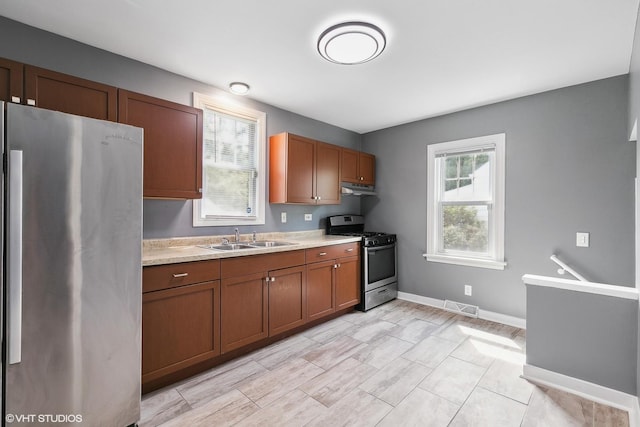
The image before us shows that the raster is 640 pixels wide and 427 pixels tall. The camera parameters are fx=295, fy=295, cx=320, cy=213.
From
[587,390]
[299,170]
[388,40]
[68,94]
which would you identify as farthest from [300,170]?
[587,390]

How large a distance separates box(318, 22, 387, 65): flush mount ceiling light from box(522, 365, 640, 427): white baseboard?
2.68 metres

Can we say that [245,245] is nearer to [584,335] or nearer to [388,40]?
[388,40]

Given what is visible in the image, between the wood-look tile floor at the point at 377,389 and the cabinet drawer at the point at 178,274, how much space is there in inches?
29.8

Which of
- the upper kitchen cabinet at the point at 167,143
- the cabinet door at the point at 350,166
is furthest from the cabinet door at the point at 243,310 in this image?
the cabinet door at the point at 350,166

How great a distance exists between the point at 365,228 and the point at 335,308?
1.69m

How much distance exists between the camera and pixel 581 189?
285cm

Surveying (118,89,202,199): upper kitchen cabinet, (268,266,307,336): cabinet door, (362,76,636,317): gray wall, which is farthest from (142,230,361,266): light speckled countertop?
(362,76,636,317): gray wall

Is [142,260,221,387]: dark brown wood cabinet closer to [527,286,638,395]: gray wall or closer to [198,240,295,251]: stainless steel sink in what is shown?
[198,240,295,251]: stainless steel sink

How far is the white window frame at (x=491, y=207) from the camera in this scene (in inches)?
132

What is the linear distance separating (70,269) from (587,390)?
329cm

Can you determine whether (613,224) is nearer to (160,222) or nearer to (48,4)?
(160,222)

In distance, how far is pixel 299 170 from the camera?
3.45 metres

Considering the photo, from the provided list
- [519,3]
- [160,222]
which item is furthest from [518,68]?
[160,222]

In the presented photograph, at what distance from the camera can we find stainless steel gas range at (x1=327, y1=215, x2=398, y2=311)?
374 centimetres
